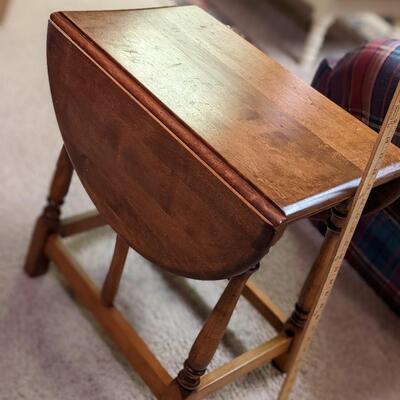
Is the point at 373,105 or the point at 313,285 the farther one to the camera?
the point at 373,105

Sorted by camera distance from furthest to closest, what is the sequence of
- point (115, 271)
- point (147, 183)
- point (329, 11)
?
point (329, 11)
point (115, 271)
point (147, 183)

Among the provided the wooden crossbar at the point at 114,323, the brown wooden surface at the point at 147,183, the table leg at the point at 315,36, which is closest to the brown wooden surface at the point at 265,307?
the wooden crossbar at the point at 114,323

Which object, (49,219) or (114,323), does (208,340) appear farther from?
(49,219)

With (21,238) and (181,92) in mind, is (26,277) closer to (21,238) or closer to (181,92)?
(21,238)

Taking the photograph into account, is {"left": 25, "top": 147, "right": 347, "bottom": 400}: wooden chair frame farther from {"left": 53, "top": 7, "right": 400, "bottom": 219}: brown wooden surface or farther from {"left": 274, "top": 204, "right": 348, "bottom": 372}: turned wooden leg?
{"left": 53, "top": 7, "right": 400, "bottom": 219}: brown wooden surface

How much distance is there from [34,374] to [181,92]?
0.67 m

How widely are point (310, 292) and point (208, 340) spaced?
296mm

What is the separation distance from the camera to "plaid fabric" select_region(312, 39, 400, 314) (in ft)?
4.66

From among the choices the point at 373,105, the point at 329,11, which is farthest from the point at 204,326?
the point at 329,11

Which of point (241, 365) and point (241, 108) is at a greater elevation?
point (241, 108)

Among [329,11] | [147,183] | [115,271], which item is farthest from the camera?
[329,11]

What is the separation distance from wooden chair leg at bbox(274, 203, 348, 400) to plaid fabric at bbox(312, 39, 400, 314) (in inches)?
12.5

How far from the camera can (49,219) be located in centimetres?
141

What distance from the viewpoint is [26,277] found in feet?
4.86
